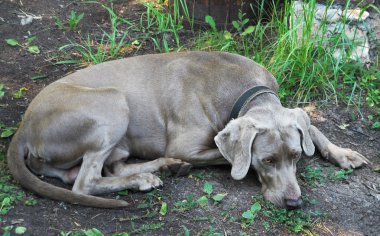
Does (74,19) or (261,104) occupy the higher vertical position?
(261,104)

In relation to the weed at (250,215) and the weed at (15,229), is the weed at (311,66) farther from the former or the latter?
the weed at (15,229)

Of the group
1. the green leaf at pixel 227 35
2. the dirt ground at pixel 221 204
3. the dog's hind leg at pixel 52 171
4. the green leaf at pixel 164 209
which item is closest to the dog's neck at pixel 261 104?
the dirt ground at pixel 221 204

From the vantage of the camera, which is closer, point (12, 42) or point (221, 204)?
point (221, 204)

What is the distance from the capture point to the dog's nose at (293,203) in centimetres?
438

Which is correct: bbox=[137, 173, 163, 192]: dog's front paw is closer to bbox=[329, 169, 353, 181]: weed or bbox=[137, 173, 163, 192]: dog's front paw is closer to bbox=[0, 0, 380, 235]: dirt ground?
bbox=[0, 0, 380, 235]: dirt ground

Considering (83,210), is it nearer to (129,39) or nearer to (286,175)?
(286,175)

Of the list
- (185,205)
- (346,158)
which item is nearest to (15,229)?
(185,205)

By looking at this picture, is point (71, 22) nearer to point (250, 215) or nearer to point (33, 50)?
point (33, 50)

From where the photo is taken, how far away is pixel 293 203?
4375 mm

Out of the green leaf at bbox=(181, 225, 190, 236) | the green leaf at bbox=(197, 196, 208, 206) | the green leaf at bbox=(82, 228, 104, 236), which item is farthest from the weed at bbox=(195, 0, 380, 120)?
the green leaf at bbox=(82, 228, 104, 236)

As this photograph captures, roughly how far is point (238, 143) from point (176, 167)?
0.59 metres

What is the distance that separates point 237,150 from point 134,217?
885mm

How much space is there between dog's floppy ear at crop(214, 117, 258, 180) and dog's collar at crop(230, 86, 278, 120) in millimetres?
228

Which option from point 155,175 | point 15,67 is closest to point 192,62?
point 155,175
